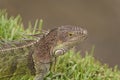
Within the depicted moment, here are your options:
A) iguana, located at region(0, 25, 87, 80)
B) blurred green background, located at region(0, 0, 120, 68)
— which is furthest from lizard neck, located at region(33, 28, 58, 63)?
blurred green background, located at region(0, 0, 120, 68)

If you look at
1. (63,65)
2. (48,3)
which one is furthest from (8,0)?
(63,65)

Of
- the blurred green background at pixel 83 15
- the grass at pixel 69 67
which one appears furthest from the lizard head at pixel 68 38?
the blurred green background at pixel 83 15

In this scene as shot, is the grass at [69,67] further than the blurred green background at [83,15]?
No

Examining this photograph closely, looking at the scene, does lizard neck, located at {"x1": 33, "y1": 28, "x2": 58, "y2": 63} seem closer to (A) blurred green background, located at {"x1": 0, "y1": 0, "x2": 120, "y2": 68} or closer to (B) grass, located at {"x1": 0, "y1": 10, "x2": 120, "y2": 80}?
(B) grass, located at {"x1": 0, "y1": 10, "x2": 120, "y2": 80}

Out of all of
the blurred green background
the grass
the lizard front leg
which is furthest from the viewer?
the blurred green background

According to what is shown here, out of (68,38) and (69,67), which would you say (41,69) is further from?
(69,67)

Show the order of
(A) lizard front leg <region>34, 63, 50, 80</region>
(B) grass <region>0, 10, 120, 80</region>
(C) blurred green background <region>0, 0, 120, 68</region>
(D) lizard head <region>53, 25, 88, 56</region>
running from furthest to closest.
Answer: (C) blurred green background <region>0, 0, 120, 68</region> < (B) grass <region>0, 10, 120, 80</region> < (A) lizard front leg <region>34, 63, 50, 80</region> < (D) lizard head <region>53, 25, 88, 56</region>

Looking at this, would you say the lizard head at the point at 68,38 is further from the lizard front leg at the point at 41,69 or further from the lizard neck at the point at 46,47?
the lizard front leg at the point at 41,69

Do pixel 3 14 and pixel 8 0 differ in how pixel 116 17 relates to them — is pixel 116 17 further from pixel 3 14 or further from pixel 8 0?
pixel 3 14
